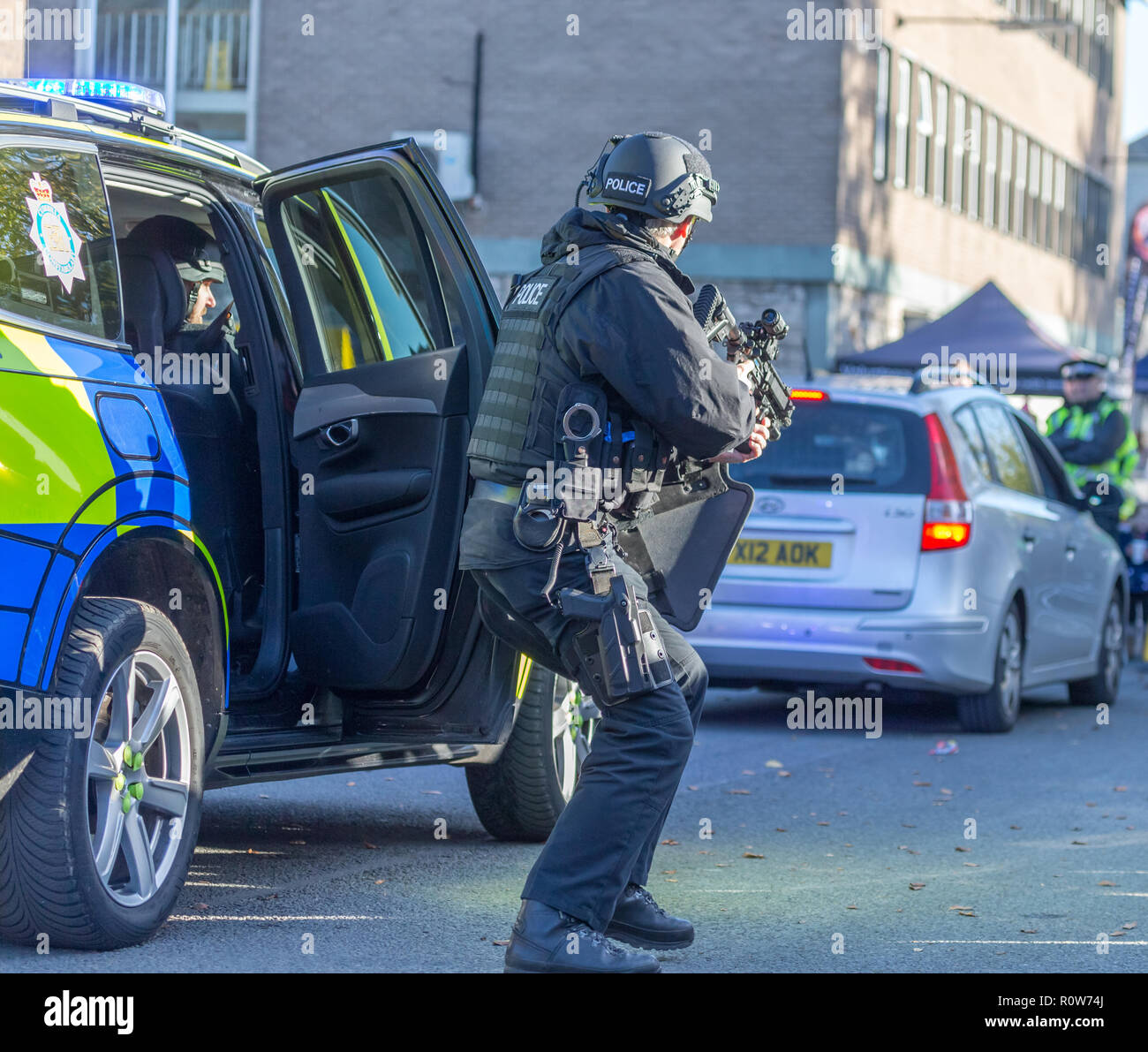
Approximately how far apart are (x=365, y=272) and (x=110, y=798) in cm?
202

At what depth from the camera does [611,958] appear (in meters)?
4.59

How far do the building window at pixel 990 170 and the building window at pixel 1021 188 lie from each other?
60.8 inches

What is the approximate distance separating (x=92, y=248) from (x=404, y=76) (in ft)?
71.5

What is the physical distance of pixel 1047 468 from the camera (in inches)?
444

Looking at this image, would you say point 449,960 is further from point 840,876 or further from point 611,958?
point 840,876

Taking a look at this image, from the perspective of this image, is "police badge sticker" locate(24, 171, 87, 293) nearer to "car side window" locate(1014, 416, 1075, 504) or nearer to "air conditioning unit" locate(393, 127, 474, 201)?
"car side window" locate(1014, 416, 1075, 504)

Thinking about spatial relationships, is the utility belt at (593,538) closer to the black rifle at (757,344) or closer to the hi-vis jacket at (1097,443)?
the black rifle at (757,344)

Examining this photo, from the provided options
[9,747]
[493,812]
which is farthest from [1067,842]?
[9,747]

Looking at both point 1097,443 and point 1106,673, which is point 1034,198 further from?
point 1106,673

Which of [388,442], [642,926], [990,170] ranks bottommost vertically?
[642,926]

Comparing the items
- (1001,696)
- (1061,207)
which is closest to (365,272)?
(1001,696)

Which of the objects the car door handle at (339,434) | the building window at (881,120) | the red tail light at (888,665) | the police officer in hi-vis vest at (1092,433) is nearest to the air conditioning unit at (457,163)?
the building window at (881,120)

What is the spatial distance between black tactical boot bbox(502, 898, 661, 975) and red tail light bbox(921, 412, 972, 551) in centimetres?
536

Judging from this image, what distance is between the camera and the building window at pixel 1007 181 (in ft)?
107
